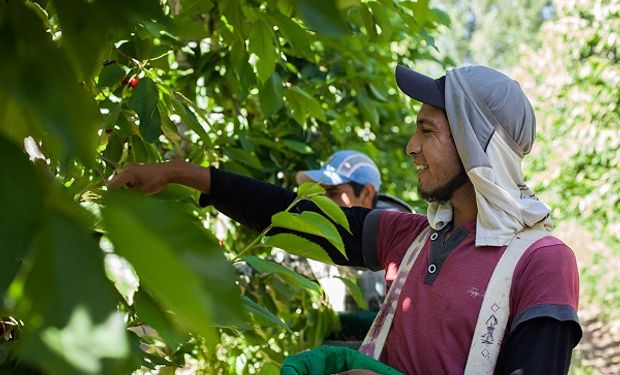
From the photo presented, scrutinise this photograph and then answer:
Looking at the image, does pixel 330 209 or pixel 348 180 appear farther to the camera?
pixel 348 180

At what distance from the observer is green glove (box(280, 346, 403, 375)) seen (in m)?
1.70

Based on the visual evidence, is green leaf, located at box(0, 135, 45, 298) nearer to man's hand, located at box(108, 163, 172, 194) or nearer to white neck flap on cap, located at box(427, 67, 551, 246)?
man's hand, located at box(108, 163, 172, 194)

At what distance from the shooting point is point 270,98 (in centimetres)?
221

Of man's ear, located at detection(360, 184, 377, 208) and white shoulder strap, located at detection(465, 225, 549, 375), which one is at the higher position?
man's ear, located at detection(360, 184, 377, 208)

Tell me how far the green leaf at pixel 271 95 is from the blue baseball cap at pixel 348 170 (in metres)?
1.14

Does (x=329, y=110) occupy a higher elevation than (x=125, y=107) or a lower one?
higher

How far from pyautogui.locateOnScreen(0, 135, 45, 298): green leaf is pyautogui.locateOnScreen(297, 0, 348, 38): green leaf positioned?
0.70 feet

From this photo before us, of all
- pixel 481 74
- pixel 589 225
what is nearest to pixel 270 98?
pixel 481 74

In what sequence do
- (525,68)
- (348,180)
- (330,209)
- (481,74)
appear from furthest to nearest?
(525,68), (348,180), (481,74), (330,209)

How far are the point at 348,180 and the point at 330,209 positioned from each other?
1801mm

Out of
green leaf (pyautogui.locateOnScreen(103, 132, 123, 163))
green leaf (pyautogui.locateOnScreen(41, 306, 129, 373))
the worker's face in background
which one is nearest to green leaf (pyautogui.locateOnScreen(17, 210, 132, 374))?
green leaf (pyautogui.locateOnScreen(41, 306, 129, 373))

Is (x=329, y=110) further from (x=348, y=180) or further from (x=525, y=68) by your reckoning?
(x=525, y=68)

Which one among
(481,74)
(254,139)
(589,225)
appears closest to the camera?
(481,74)

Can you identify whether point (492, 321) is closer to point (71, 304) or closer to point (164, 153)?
point (71, 304)
